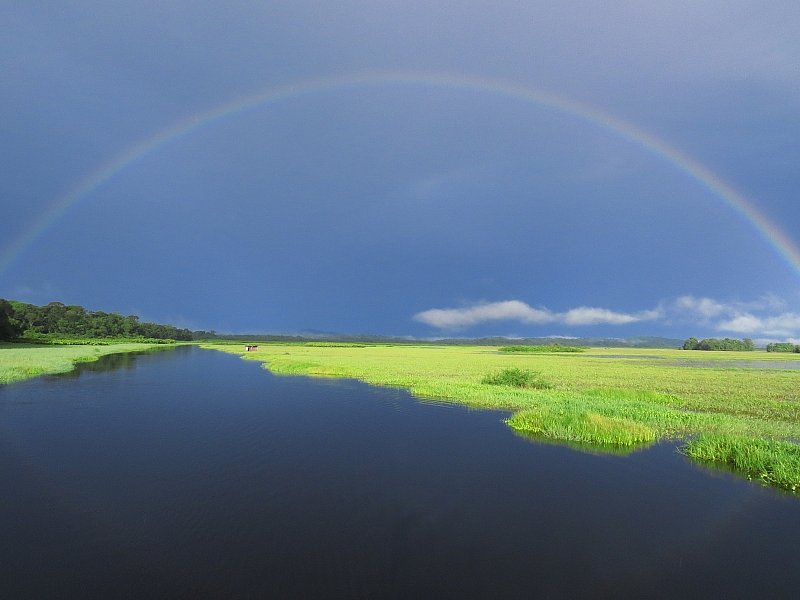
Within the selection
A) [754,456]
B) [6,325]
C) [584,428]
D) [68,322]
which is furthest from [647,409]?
[68,322]

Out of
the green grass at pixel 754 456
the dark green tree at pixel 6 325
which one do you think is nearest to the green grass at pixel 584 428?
the green grass at pixel 754 456

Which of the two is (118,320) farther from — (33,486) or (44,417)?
(33,486)

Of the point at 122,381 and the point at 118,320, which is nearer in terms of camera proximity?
the point at 122,381

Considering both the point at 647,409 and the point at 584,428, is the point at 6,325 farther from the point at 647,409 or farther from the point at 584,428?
the point at 647,409

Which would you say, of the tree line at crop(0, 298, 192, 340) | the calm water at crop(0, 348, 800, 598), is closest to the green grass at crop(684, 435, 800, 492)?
the calm water at crop(0, 348, 800, 598)

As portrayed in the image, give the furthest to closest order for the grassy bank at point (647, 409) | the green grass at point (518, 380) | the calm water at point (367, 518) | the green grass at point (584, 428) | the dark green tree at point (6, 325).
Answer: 1. the dark green tree at point (6, 325)
2. the green grass at point (518, 380)
3. the green grass at point (584, 428)
4. the grassy bank at point (647, 409)
5. the calm water at point (367, 518)

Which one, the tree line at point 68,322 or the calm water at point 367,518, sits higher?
the tree line at point 68,322

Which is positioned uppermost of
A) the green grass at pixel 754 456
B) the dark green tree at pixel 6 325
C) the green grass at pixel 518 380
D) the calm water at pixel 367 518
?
the dark green tree at pixel 6 325

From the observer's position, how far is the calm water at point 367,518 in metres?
9.11

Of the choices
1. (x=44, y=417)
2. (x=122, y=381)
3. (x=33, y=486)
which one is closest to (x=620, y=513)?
(x=33, y=486)

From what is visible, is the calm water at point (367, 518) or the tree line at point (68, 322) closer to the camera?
the calm water at point (367, 518)

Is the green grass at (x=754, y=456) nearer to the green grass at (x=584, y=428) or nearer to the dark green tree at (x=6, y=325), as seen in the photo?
the green grass at (x=584, y=428)

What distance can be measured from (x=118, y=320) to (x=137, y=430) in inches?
8244

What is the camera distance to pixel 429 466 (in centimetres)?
1688
